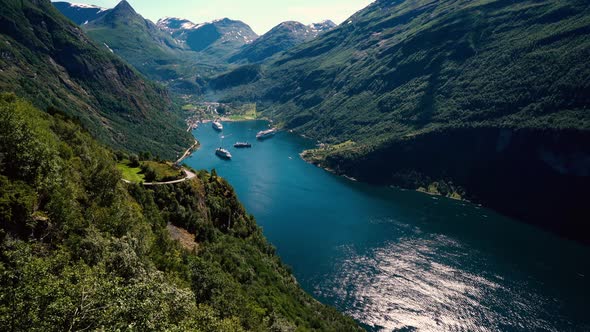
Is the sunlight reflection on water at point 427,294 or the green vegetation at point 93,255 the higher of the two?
the green vegetation at point 93,255

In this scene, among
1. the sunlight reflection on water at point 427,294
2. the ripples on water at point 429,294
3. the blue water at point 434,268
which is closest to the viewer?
the ripples on water at point 429,294

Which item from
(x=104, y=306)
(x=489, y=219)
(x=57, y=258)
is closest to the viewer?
(x=104, y=306)

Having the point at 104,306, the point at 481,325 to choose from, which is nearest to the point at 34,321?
the point at 104,306

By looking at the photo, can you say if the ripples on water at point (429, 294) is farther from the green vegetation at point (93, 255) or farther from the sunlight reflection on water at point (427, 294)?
the green vegetation at point (93, 255)

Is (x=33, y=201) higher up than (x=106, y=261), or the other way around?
(x=33, y=201)

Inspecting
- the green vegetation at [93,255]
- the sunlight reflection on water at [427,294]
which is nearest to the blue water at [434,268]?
the sunlight reflection on water at [427,294]

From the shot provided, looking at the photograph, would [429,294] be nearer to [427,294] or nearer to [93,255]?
[427,294]

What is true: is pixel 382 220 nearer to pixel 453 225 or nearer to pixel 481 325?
pixel 453 225
